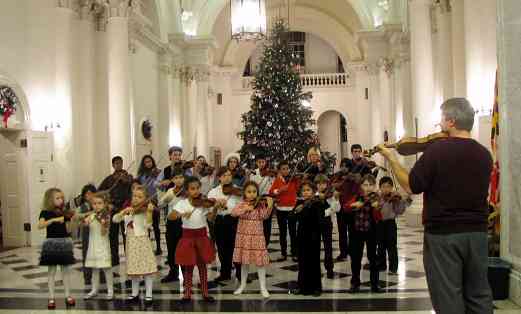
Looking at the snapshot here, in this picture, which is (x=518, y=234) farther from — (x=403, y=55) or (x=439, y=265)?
(x=403, y=55)

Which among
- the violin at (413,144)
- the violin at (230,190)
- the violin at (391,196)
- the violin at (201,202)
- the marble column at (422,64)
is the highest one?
the marble column at (422,64)

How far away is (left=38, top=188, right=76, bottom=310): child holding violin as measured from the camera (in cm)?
527

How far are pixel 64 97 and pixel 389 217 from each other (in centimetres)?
748

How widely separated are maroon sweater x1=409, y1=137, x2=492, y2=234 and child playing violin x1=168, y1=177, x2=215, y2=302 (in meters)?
2.84

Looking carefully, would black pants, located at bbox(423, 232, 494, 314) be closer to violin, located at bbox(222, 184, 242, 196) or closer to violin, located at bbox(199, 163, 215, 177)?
violin, located at bbox(222, 184, 242, 196)

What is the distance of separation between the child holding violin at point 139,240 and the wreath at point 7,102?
5390 mm

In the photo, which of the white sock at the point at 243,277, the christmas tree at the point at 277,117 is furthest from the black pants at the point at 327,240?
the christmas tree at the point at 277,117

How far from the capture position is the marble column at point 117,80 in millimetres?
11156

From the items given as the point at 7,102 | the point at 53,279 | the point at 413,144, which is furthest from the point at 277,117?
the point at 413,144

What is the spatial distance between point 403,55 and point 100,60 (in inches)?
392

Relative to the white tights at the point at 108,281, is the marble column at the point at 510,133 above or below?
above

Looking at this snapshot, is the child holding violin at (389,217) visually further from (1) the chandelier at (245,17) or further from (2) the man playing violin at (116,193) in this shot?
(1) the chandelier at (245,17)

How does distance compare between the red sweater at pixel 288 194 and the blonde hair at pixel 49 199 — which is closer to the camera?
the blonde hair at pixel 49 199

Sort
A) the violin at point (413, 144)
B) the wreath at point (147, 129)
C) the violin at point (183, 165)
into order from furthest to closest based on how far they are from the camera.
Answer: the wreath at point (147, 129), the violin at point (183, 165), the violin at point (413, 144)
